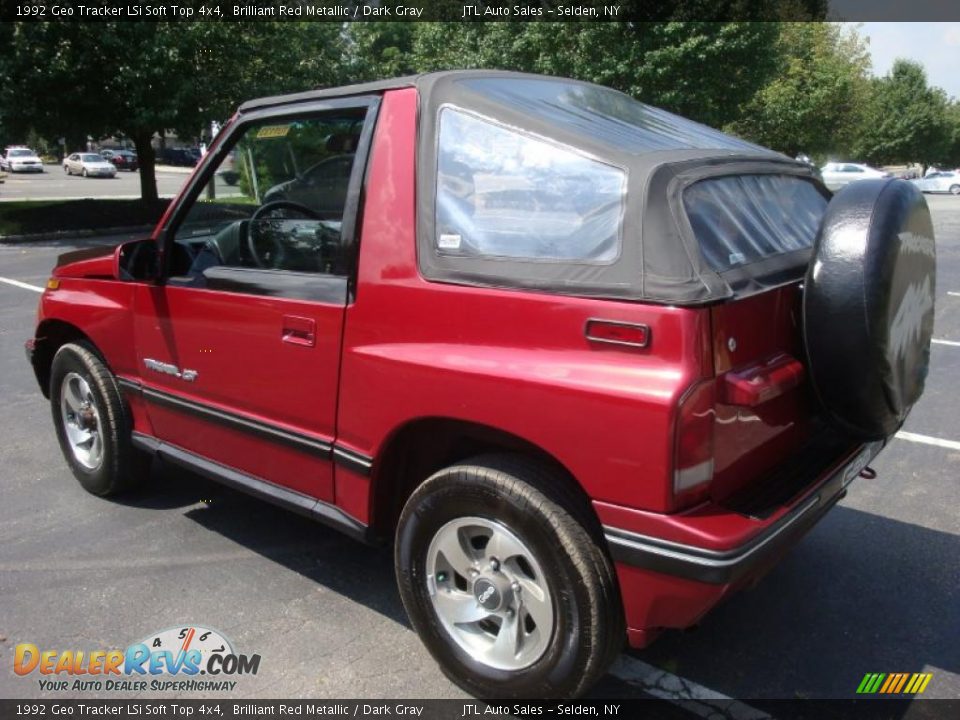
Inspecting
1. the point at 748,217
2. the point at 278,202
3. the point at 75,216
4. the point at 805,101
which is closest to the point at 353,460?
the point at 278,202

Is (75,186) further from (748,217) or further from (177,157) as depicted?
(748,217)

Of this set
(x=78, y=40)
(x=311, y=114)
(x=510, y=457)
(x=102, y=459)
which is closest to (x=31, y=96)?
(x=78, y=40)

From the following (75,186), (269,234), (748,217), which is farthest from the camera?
(75,186)

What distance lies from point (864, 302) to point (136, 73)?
52.6 feet

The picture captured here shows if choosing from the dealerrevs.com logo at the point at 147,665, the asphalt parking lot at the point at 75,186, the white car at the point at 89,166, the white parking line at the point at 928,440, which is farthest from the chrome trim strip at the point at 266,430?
the white car at the point at 89,166

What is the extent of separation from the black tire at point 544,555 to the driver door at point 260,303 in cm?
56

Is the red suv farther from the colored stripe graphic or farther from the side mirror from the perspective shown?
the colored stripe graphic

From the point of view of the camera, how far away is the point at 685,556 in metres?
2.07

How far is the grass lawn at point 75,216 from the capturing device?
17222mm

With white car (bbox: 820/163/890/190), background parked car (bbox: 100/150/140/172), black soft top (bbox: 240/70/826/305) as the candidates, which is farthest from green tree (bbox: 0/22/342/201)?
background parked car (bbox: 100/150/140/172)

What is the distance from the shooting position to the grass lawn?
17.2m

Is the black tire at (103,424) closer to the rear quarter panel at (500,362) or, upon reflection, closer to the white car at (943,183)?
the rear quarter panel at (500,362)

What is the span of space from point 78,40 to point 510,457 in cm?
1615

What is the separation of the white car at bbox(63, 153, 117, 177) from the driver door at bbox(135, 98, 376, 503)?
Answer: 45907 millimetres
